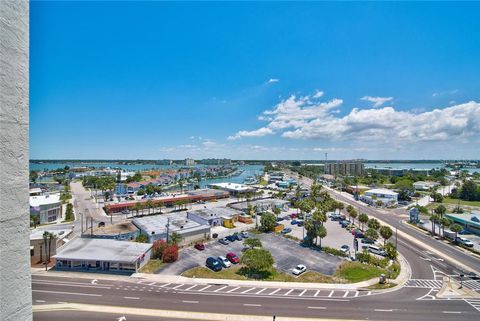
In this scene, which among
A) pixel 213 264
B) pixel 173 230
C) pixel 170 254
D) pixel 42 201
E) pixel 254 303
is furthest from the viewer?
pixel 42 201

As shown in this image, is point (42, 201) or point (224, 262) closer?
point (224, 262)

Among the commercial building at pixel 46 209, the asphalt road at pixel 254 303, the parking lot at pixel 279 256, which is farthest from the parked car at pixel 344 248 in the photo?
the commercial building at pixel 46 209

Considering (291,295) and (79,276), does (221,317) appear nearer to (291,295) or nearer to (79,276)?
(291,295)

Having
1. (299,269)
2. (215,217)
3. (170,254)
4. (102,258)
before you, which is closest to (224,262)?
(170,254)

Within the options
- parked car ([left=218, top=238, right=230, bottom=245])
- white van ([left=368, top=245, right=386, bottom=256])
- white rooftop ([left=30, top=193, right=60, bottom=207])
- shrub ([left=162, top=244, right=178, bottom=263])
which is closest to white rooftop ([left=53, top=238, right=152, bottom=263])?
shrub ([left=162, top=244, right=178, bottom=263])

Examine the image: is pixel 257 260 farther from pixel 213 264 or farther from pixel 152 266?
pixel 152 266

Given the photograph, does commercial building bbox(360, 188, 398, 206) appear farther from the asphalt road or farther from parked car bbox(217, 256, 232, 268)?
parked car bbox(217, 256, 232, 268)

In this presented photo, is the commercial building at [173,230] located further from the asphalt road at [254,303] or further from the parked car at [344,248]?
the parked car at [344,248]
